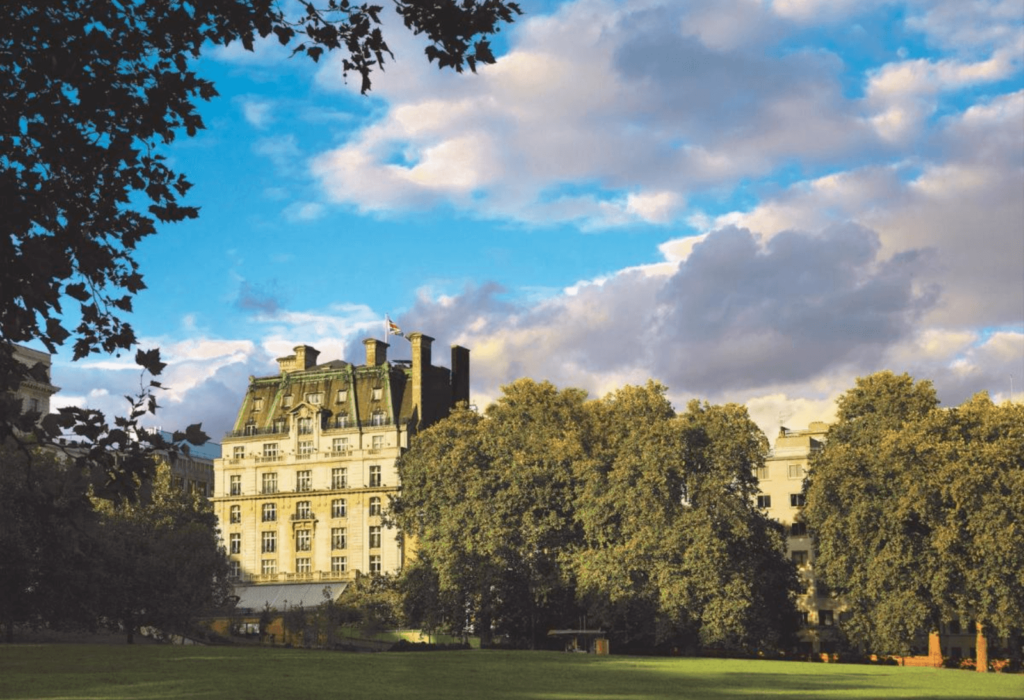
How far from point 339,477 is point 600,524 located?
167ft

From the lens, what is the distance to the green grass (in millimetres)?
46312

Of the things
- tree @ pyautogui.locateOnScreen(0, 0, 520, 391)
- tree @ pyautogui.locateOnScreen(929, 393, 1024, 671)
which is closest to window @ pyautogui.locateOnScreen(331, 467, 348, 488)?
tree @ pyautogui.locateOnScreen(929, 393, 1024, 671)

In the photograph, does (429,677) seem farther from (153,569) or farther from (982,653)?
(982,653)

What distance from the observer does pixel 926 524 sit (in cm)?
8406

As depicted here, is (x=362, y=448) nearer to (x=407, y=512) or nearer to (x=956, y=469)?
(x=407, y=512)

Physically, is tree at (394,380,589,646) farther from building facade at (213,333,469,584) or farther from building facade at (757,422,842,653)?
building facade at (757,422,842,653)

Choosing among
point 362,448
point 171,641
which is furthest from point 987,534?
point 362,448

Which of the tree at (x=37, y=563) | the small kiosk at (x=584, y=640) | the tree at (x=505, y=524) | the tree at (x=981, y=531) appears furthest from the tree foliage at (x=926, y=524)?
the tree at (x=37, y=563)

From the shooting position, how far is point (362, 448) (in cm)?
13475

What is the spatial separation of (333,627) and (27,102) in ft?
291

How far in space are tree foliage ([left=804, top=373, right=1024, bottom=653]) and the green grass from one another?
22.8 ft

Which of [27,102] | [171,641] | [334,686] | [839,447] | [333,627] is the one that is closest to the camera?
[27,102]

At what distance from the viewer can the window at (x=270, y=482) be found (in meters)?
137

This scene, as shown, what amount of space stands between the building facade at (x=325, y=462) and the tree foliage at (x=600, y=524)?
30.1 meters
